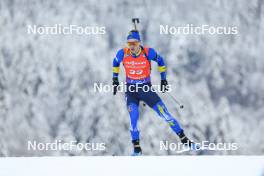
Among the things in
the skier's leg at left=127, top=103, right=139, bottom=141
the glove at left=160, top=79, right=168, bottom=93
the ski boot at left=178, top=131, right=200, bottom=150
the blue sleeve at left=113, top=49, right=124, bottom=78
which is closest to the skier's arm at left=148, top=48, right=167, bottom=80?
the glove at left=160, top=79, right=168, bottom=93

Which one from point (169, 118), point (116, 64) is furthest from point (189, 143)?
point (116, 64)

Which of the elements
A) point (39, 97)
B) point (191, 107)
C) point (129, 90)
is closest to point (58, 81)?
point (39, 97)

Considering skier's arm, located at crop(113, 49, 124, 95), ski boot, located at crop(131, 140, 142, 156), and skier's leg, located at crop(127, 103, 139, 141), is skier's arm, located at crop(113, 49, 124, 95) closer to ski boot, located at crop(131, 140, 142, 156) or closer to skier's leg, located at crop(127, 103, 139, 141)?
skier's leg, located at crop(127, 103, 139, 141)

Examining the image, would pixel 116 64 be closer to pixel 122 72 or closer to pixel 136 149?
pixel 122 72

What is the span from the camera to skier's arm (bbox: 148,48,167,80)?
3.58 meters

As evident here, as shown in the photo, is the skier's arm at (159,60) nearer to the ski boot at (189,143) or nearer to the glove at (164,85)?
the glove at (164,85)

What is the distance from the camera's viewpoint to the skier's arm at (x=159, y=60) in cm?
358

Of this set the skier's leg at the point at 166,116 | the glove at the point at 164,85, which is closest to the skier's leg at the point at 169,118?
the skier's leg at the point at 166,116

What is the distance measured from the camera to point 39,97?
3.63m
